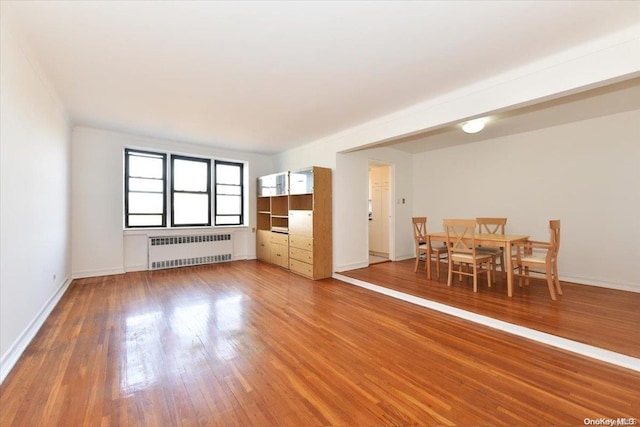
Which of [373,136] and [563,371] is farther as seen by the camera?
[373,136]

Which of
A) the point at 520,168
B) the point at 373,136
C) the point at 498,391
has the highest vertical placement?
the point at 373,136

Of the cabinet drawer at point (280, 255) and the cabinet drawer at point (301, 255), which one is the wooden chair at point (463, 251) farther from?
the cabinet drawer at point (280, 255)

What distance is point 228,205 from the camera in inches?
256

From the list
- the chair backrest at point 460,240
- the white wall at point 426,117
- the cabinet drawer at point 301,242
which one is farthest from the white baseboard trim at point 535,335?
the white wall at point 426,117

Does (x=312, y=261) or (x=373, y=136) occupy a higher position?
(x=373, y=136)

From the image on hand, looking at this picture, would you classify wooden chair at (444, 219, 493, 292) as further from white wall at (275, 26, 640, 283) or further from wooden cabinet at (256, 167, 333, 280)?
wooden cabinet at (256, 167, 333, 280)

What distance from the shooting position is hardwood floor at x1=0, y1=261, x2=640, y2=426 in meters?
1.61

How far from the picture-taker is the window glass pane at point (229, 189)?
6355 millimetres

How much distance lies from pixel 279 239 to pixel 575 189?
5.24 metres

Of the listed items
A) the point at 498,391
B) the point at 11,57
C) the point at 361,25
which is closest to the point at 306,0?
the point at 361,25

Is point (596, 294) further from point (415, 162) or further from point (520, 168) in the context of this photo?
point (415, 162)

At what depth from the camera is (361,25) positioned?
2.10 metres

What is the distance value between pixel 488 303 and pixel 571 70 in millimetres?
2556

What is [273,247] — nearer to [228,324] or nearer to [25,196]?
[228,324]
